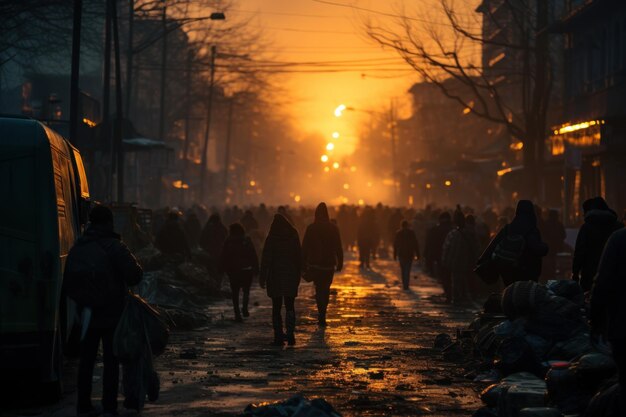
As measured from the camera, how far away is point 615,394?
387 inches

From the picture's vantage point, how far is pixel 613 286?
8695 mm

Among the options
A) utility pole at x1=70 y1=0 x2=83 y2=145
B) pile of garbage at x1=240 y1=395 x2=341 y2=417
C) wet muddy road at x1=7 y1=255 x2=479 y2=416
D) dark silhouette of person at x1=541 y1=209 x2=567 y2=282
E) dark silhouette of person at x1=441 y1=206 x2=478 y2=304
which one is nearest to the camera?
pile of garbage at x1=240 y1=395 x2=341 y2=417

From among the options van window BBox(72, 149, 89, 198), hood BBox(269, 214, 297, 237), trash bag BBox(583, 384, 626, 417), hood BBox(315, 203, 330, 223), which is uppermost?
van window BBox(72, 149, 89, 198)

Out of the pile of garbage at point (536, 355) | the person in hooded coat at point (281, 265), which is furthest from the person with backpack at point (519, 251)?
the person in hooded coat at point (281, 265)

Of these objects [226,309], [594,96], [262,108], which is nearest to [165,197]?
[262,108]

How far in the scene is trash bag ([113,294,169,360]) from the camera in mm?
11469

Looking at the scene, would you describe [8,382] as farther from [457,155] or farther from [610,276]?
[457,155]

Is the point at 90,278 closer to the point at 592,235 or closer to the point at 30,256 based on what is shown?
the point at 30,256

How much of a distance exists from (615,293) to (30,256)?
5.43m

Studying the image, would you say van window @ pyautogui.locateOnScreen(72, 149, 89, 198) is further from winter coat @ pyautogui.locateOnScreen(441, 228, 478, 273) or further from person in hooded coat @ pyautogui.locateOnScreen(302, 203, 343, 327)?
winter coat @ pyautogui.locateOnScreen(441, 228, 478, 273)

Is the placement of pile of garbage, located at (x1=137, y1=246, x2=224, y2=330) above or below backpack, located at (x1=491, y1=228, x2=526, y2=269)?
below

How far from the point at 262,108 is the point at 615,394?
352 feet

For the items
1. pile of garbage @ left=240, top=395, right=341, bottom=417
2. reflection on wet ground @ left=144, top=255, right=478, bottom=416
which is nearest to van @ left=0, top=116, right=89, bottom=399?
reflection on wet ground @ left=144, top=255, right=478, bottom=416

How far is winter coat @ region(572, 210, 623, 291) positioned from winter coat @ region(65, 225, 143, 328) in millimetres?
5824
